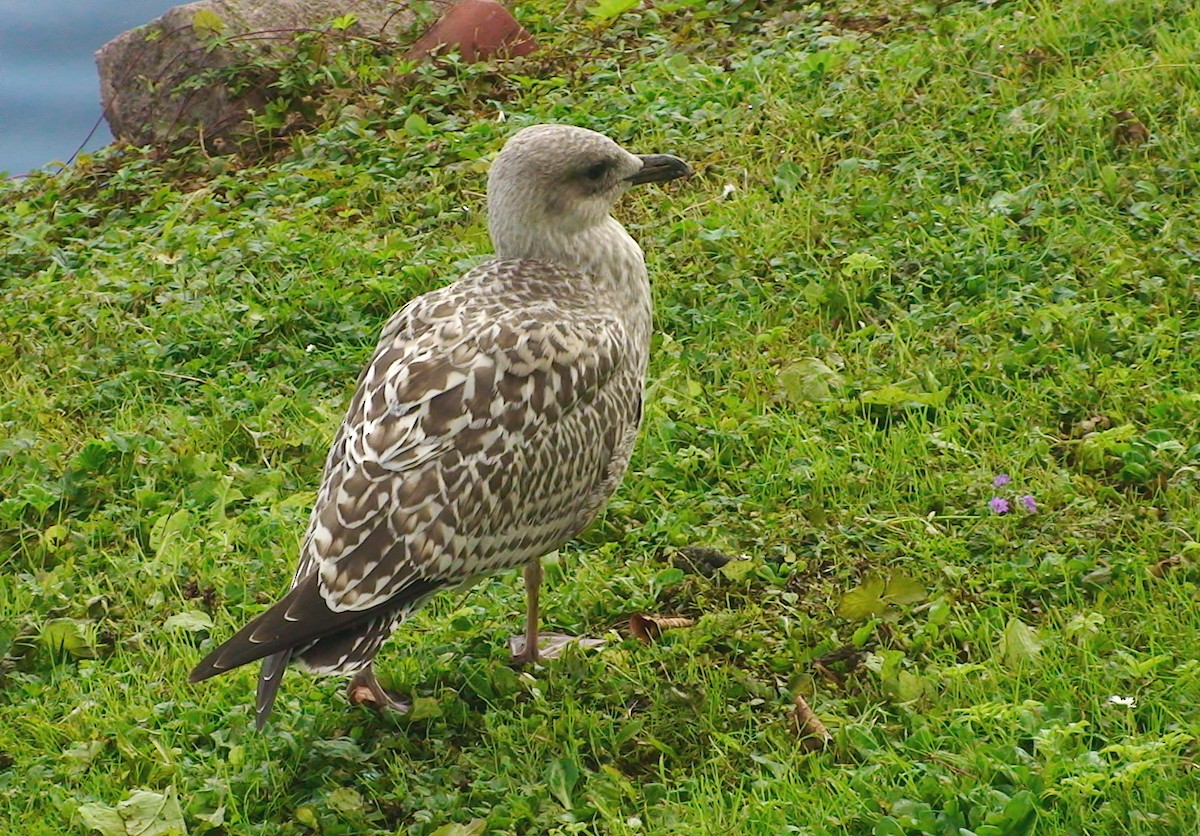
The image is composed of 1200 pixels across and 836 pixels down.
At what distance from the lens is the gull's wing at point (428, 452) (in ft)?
13.9

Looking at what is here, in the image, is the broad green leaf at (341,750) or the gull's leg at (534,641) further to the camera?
the gull's leg at (534,641)

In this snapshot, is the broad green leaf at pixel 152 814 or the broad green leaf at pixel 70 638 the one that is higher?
the broad green leaf at pixel 70 638

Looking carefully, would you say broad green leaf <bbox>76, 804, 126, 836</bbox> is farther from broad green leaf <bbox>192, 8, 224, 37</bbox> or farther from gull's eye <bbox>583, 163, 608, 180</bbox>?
broad green leaf <bbox>192, 8, 224, 37</bbox>

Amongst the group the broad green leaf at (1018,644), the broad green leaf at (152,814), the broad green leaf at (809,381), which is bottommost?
the broad green leaf at (1018,644)

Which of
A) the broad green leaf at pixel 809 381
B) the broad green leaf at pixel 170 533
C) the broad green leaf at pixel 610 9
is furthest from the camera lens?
the broad green leaf at pixel 610 9

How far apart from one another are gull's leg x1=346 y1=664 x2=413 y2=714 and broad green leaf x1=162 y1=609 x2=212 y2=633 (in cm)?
68

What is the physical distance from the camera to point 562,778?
4.47m

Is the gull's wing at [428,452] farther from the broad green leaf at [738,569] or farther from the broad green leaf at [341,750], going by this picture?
the broad green leaf at [738,569]

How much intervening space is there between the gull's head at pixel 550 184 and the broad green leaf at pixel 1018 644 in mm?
1906

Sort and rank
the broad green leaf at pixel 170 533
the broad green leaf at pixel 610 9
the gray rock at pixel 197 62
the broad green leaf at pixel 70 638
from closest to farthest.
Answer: the broad green leaf at pixel 70 638, the broad green leaf at pixel 170 533, the gray rock at pixel 197 62, the broad green leaf at pixel 610 9

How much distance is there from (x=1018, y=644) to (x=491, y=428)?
1.68 m

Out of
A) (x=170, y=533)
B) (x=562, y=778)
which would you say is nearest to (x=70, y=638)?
(x=170, y=533)

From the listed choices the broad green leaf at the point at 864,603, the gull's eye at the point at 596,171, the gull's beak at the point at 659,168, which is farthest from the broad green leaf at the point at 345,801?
the gull's beak at the point at 659,168

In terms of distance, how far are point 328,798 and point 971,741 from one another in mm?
1821
